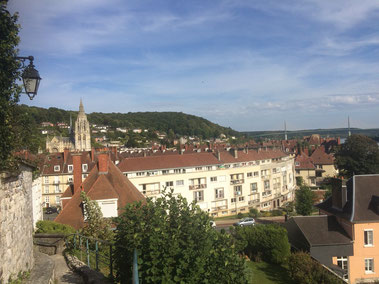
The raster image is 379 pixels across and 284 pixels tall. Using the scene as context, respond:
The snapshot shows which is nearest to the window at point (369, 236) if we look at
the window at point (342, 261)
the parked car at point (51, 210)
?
the window at point (342, 261)

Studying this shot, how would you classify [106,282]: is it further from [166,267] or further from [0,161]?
[0,161]

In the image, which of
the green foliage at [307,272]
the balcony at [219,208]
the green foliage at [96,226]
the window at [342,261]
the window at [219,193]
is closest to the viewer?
the green foliage at [96,226]

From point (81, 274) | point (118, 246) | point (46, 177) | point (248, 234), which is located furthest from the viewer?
point (46, 177)

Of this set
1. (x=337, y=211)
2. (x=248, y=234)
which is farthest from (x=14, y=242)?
(x=337, y=211)

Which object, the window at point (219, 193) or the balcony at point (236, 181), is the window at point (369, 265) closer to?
the window at point (219, 193)

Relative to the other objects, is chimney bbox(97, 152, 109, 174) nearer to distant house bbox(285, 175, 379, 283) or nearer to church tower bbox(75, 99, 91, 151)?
distant house bbox(285, 175, 379, 283)

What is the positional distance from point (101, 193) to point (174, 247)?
14.7m

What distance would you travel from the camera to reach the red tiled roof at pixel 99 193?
737 inches

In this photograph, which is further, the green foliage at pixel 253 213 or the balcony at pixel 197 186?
the balcony at pixel 197 186

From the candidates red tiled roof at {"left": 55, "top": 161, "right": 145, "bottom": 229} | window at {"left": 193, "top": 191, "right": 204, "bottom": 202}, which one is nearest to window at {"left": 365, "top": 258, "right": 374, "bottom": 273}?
red tiled roof at {"left": 55, "top": 161, "right": 145, "bottom": 229}

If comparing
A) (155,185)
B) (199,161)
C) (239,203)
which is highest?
(199,161)

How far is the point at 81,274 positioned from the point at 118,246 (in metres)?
3.46

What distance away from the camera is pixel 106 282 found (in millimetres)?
8000

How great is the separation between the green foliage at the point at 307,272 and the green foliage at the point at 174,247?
1207cm
